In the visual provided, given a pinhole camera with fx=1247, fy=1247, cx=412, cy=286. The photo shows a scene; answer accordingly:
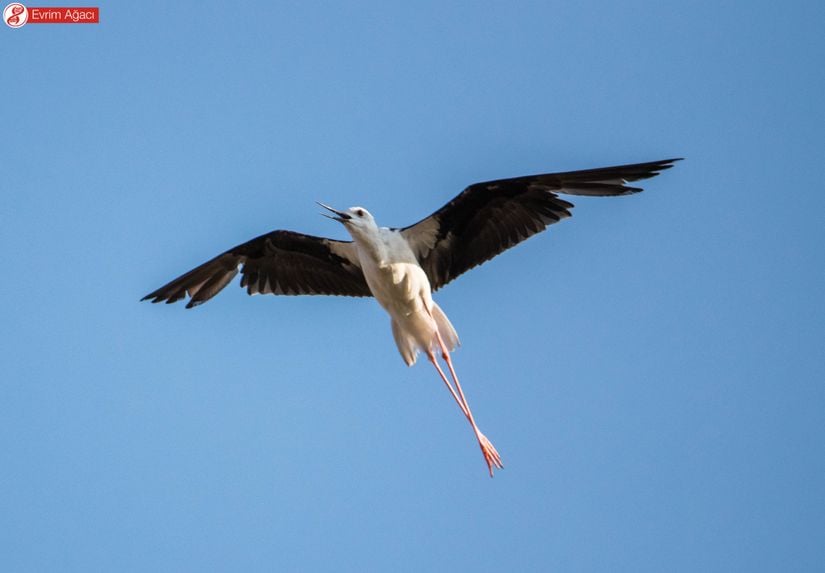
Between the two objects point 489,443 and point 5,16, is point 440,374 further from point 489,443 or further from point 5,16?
point 5,16

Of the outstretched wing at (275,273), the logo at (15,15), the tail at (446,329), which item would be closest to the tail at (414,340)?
the tail at (446,329)

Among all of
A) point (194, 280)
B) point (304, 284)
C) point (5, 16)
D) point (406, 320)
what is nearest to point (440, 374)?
point (406, 320)

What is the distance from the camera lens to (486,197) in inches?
621

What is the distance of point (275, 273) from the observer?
56.3 ft

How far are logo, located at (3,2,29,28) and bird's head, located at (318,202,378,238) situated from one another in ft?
27.4

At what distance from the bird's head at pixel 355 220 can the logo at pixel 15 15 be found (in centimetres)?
835

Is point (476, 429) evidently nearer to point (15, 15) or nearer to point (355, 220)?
point (355, 220)

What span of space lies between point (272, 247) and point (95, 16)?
642 centimetres

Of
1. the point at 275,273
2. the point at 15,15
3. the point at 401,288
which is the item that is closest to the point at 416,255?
the point at 401,288

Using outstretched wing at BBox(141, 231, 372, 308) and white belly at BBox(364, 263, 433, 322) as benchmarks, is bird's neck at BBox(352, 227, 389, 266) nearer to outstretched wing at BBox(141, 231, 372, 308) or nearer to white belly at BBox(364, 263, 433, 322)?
white belly at BBox(364, 263, 433, 322)

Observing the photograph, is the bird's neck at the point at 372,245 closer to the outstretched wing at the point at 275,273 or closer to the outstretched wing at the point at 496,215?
the outstretched wing at the point at 496,215

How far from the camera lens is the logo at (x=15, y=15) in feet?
68.5

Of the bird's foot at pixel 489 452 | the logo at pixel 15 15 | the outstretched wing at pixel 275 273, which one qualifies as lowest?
the bird's foot at pixel 489 452

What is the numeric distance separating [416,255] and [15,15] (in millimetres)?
9363
